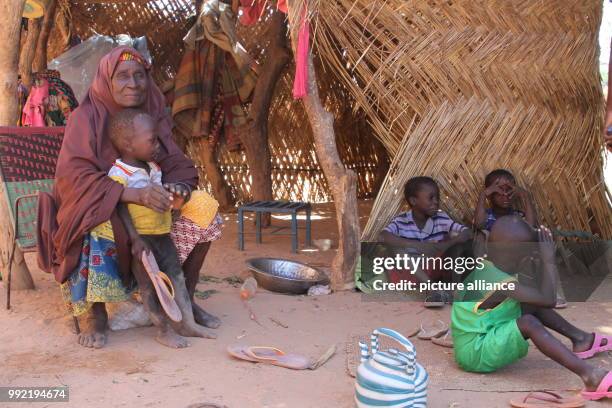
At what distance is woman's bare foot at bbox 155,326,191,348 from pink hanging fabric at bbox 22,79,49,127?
12.3 ft

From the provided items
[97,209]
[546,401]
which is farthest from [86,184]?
[546,401]

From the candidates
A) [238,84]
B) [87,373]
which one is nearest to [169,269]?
[87,373]

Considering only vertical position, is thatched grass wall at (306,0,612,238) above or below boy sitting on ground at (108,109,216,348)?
above

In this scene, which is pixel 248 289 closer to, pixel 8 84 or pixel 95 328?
pixel 95 328

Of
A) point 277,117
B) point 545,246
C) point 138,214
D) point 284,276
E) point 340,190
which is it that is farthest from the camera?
point 277,117

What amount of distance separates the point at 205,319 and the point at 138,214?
700 millimetres

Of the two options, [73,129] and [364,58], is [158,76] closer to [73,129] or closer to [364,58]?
[364,58]

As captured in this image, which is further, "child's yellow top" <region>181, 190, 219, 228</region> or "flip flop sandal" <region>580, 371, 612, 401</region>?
"child's yellow top" <region>181, 190, 219, 228</region>

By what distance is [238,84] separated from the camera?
675cm

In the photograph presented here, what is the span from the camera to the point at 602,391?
2.66m

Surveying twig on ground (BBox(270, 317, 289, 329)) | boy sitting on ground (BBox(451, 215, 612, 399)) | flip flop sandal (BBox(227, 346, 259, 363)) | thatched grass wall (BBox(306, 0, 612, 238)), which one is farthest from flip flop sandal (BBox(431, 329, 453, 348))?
thatched grass wall (BBox(306, 0, 612, 238))

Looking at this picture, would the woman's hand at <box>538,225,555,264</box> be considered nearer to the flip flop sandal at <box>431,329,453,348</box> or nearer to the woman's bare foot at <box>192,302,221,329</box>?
the flip flop sandal at <box>431,329,453,348</box>

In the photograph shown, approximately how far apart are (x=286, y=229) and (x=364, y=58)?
244 cm

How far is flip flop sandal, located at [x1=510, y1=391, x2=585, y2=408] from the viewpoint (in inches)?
103
